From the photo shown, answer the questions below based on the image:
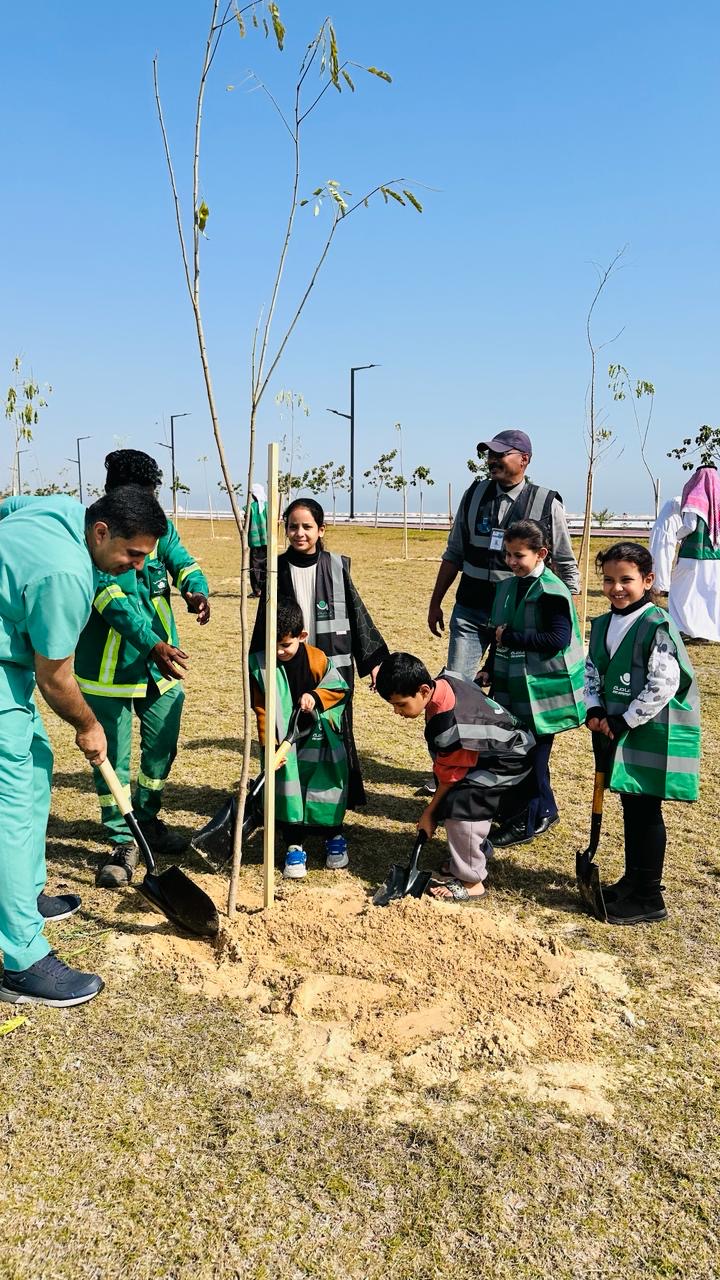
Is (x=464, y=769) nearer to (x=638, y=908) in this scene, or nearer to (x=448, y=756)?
(x=448, y=756)

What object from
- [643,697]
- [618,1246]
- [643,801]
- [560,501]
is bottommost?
[618,1246]

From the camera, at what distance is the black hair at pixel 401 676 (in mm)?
3688

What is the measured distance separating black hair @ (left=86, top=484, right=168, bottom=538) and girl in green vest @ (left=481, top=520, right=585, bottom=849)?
75.2 inches

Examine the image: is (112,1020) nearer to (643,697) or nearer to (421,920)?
(421,920)

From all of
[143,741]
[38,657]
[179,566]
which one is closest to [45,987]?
[38,657]

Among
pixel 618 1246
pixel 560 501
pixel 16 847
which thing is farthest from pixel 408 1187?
pixel 560 501

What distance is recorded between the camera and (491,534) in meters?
4.71

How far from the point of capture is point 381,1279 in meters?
2.01

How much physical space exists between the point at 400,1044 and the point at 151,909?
1.37m

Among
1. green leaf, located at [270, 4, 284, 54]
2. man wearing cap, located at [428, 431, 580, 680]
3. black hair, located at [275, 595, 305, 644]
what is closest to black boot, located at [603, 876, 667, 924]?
man wearing cap, located at [428, 431, 580, 680]

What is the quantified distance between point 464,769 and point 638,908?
92 centimetres

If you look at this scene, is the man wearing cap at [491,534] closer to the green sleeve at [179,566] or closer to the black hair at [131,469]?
the green sleeve at [179,566]

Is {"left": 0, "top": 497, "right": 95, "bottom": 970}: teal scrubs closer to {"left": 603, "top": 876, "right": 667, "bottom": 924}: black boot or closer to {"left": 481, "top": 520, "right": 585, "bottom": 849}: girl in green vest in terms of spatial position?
{"left": 481, "top": 520, "right": 585, "bottom": 849}: girl in green vest

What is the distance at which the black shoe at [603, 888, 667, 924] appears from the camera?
3.72 m
